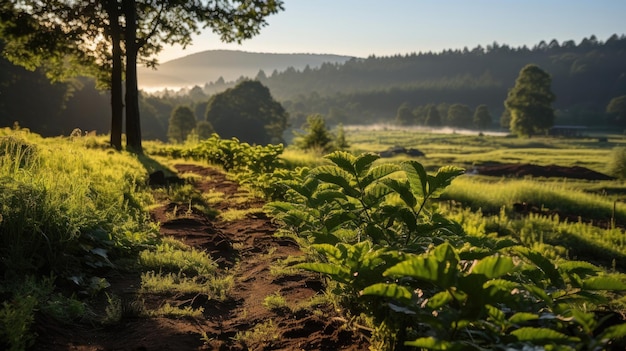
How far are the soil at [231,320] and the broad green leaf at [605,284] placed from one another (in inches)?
48.2

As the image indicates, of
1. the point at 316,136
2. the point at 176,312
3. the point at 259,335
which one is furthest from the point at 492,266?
the point at 316,136

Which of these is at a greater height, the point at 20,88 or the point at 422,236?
the point at 20,88

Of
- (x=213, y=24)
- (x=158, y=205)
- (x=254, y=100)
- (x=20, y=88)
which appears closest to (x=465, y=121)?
(x=254, y=100)

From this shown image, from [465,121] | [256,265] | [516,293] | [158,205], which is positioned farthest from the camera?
[465,121]

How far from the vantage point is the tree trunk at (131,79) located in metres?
16.0

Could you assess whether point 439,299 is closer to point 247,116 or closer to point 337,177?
point 337,177

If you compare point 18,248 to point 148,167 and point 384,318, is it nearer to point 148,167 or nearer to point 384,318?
point 384,318

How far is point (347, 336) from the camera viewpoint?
2975 millimetres

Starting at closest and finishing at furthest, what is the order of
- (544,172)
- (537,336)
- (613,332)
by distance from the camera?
(613,332)
(537,336)
(544,172)

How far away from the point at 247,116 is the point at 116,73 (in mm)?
66248

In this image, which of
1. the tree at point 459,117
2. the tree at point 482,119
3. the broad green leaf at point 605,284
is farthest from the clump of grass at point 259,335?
the tree at point 459,117

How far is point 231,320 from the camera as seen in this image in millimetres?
3516

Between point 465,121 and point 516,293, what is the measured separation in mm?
133040

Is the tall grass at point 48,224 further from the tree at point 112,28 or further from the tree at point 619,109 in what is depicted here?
the tree at point 619,109
